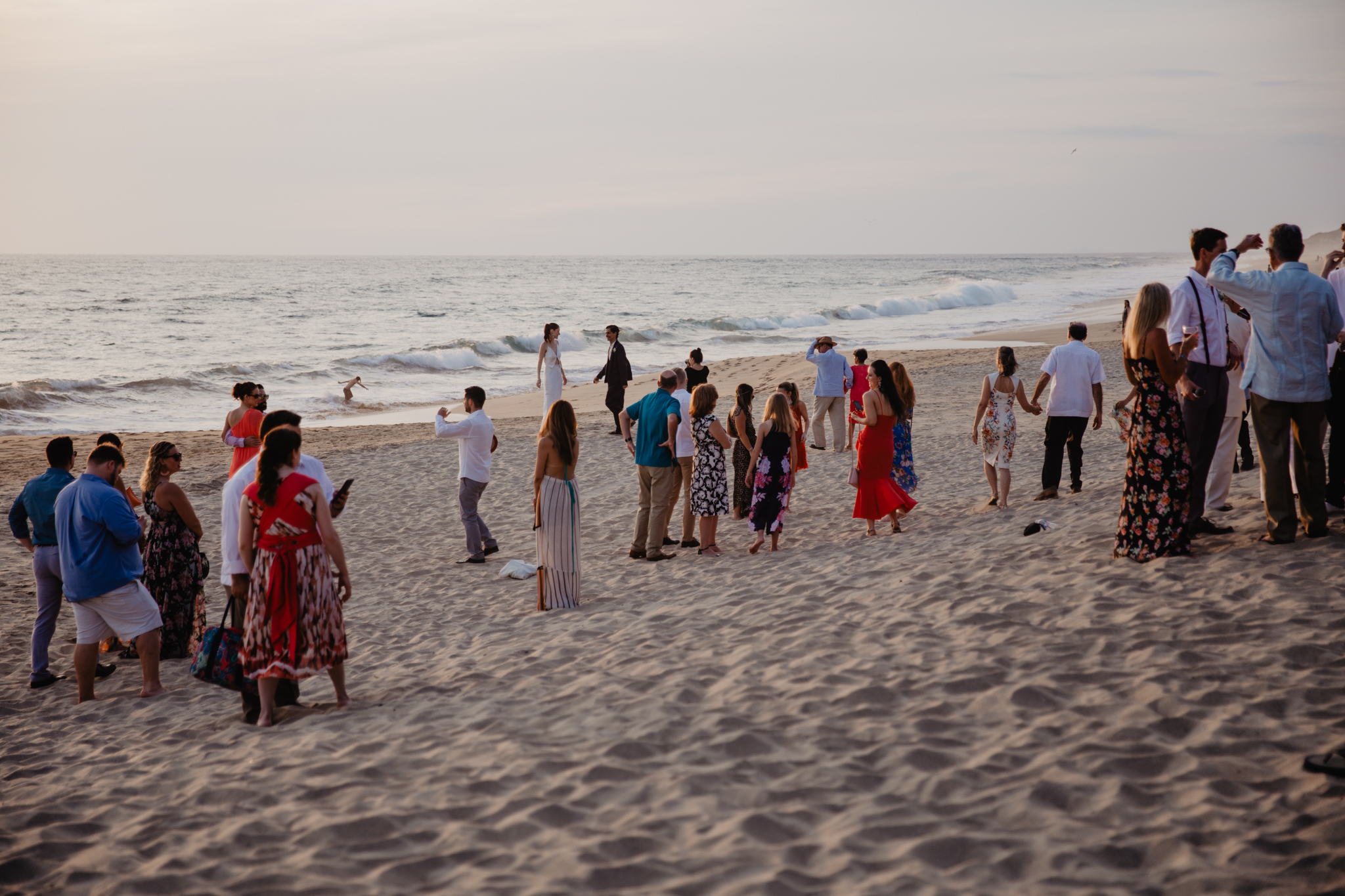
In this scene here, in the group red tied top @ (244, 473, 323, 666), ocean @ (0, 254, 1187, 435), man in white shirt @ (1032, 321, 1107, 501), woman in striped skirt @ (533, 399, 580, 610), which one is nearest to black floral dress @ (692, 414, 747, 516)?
woman in striped skirt @ (533, 399, 580, 610)

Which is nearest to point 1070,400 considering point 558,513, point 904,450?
point 904,450

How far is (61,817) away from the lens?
3.92 metres

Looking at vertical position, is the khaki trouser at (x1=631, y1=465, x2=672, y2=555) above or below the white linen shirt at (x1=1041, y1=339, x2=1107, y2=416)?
below

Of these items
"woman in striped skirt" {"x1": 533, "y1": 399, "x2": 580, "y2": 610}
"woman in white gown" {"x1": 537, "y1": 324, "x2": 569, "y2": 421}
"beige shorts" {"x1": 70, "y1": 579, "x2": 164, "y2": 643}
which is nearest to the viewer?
"beige shorts" {"x1": 70, "y1": 579, "x2": 164, "y2": 643}

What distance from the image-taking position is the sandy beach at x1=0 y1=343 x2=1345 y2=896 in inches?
125

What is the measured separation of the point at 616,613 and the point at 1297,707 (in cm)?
410

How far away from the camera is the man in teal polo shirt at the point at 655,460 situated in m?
8.17

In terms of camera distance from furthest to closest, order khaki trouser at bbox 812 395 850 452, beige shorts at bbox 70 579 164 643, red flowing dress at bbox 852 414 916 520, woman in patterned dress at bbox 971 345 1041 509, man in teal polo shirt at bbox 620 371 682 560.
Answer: khaki trouser at bbox 812 395 850 452 < woman in patterned dress at bbox 971 345 1041 509 < red flowing dress at bbox 852 414 916 520 < man in teal polo shirt at bbox 620 371 682 560 < beige shorts at bbox 70 579 164 643

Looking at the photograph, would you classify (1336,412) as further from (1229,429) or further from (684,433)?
(684,433)

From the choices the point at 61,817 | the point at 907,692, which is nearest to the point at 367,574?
the point at 61,817

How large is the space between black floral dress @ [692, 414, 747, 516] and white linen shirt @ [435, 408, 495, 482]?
1.93 metres

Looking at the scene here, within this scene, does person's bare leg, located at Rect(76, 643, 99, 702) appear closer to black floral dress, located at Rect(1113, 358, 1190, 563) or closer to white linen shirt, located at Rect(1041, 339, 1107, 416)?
black floral dress, located at Rect(1113, 358, 1190, 563)

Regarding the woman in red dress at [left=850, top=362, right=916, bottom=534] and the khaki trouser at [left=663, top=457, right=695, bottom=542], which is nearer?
the woman in red dress at [left=850, top=362, right=916, bottom=534]

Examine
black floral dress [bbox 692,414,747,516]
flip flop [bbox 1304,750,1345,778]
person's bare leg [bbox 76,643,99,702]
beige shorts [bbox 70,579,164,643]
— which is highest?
black floral dress [bbox 692,414,747,516]
